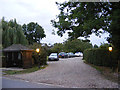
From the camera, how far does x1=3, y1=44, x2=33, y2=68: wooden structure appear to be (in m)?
18.1

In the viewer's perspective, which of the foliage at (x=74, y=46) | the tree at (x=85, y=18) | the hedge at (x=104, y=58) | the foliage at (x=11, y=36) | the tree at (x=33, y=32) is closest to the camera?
the tree at (x=85, y=18)

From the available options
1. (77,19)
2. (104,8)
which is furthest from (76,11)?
(104,8)

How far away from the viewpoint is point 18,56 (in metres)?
19.4

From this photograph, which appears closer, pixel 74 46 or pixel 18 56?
pixel 18 56

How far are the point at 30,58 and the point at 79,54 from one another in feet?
94.6

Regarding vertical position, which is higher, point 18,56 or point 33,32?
point 33,32

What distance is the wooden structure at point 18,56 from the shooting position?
713 inches

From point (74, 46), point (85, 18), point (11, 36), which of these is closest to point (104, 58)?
point (85, 18)

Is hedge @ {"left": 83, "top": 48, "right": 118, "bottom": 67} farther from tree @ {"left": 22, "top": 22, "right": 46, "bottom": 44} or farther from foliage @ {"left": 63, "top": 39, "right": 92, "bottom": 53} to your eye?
tree @ {"left": 22, "top": 22, "right": 46, "bottom": 44}

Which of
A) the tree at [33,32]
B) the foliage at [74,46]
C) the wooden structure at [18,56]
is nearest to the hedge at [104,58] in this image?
the wooden structure at [18,56]

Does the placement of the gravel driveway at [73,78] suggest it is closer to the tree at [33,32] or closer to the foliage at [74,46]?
the foliage at [74,46]

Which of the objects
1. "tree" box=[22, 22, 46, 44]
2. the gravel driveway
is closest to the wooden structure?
the gravel driveway

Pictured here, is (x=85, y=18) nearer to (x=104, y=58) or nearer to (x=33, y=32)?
(x=104, y=58)

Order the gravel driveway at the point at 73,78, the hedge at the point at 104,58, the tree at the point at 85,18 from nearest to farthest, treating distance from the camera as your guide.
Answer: the gravel driveway at the point at 73,78
the tree at the point at 85,18
the hedge at the point at 104,58
